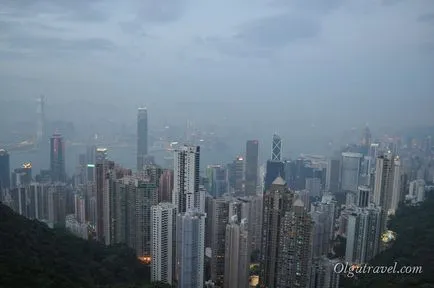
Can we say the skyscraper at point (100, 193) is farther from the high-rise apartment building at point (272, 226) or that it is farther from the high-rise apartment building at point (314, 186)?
the high-rise apartment building at point (314, 186)

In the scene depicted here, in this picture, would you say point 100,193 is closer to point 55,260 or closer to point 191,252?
point 55,260

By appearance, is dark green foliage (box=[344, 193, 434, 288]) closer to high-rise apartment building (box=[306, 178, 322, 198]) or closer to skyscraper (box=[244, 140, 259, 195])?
high-rise apartment building (box=[306, 178, 322, 198])

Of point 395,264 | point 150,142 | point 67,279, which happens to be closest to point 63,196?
point 150,142

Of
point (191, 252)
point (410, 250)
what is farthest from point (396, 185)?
point (191, 252)

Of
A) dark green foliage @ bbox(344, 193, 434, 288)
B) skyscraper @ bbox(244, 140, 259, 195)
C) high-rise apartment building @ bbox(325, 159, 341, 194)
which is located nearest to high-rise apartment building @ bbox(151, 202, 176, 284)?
dark green foliage @ bbox(344, 193, 434, 288)

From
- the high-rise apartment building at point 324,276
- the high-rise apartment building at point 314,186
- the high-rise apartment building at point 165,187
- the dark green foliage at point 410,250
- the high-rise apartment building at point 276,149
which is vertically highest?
the high-rise apartment building at point 276,149

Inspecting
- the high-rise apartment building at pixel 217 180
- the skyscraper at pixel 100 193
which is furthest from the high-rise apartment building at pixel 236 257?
the skyscraper at pixel 100 193
